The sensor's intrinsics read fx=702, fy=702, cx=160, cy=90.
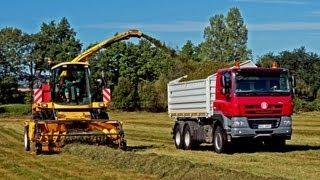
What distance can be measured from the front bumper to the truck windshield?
3.04 ft

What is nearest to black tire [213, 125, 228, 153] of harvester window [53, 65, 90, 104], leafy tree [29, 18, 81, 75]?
harvester window [53, 65, 90, 104]

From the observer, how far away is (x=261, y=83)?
2312cm

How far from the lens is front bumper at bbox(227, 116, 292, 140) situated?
22859mm

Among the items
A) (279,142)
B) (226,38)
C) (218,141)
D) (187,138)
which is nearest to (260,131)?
(218,141)

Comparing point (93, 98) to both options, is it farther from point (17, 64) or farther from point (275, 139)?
point (17, 64)

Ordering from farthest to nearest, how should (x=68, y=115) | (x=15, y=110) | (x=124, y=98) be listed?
1. (x=124, y=98)
2. (x=15, y=110)
3. (x=68, y=115)

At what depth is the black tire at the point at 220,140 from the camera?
23.2 meters

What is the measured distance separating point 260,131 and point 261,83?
5.19 feet

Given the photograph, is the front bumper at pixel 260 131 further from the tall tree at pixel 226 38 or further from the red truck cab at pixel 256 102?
the tall tree at pixel 226 38

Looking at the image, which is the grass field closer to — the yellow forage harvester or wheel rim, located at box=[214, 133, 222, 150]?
wheel rim, located at box=[214, 133, 222, 150]

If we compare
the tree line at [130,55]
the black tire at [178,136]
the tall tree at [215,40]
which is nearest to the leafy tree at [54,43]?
the tree line at [130,55]

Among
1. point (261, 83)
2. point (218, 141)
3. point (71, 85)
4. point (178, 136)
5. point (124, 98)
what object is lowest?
point (218, 141)

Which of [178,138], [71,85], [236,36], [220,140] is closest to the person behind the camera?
[220,140]

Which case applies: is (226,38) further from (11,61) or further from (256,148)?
(256,148)
